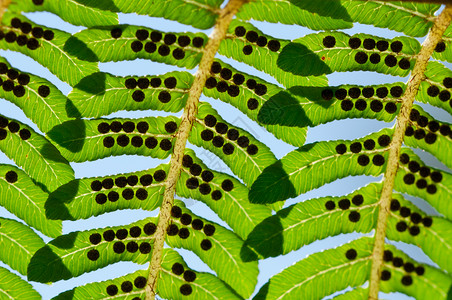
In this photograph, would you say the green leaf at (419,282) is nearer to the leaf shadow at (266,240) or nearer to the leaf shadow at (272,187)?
the leaf shadow at (266,240)

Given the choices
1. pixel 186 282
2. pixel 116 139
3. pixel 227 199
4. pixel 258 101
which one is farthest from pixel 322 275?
pixel 116 139

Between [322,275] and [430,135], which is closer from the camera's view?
[322,275]

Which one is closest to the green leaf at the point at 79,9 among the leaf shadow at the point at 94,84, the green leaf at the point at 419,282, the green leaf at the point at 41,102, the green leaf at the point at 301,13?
the leaf shadow at the point at 94,84

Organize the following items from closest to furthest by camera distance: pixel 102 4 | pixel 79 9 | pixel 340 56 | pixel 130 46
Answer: pixel 102 4 → pixel 79 9 → pixel 130 46 → pixel 340 56

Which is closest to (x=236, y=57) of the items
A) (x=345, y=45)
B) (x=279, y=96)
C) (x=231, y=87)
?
(x=231, y=87)

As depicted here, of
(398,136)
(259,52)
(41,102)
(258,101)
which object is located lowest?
(41,102)

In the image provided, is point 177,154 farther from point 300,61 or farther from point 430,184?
point 430,184

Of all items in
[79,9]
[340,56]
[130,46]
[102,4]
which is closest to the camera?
[102,4]

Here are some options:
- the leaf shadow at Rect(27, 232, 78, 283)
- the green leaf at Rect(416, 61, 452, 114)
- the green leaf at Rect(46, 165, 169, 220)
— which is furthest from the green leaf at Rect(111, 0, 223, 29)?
the leaf shadow at Rect(27, 232, 78, 283)
